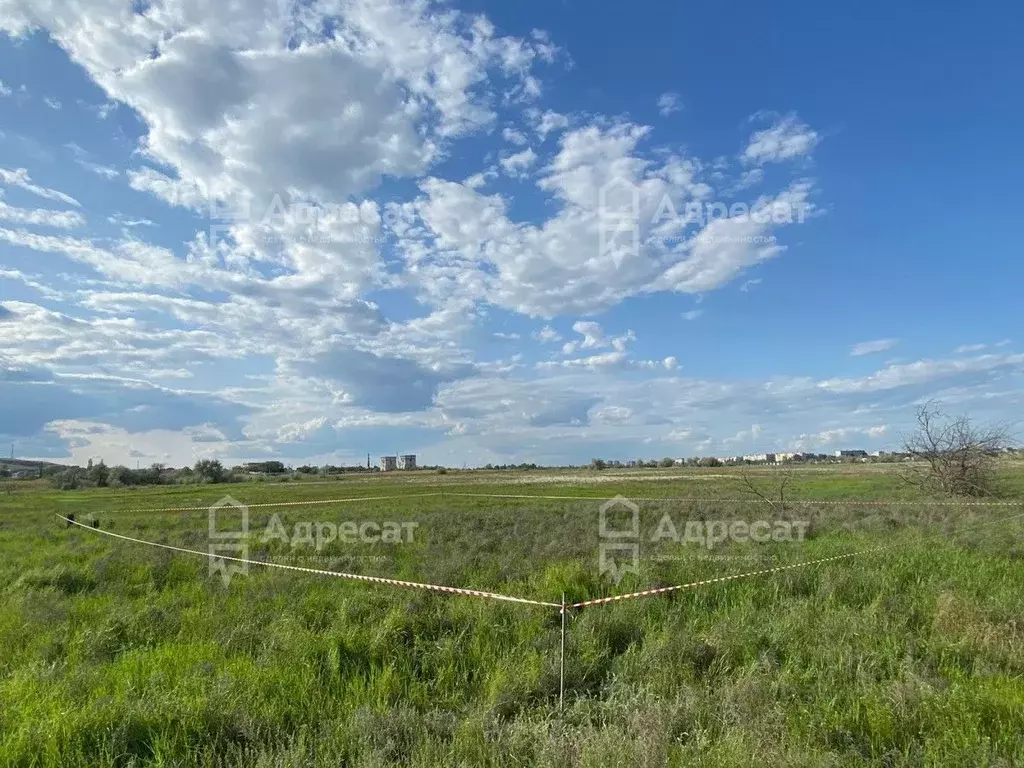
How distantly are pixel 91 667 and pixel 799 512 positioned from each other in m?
19.3

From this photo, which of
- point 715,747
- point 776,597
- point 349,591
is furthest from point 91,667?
point 776,597

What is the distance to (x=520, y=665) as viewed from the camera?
6.19 metres

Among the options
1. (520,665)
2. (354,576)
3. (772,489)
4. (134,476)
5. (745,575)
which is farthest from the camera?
(134,476)

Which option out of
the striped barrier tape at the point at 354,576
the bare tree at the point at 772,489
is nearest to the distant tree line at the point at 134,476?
the striped barrier tape at the point at 354,576

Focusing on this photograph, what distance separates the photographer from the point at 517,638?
7246 mm

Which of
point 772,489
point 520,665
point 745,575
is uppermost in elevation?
point 772,489

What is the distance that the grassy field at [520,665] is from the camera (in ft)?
15.0

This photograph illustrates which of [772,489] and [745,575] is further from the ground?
[772,489]

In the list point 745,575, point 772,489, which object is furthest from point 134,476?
point 745,575

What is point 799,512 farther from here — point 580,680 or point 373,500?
point 373,500

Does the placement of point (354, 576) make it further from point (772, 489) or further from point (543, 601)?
point (772, 489)

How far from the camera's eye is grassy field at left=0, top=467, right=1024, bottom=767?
15.0ft

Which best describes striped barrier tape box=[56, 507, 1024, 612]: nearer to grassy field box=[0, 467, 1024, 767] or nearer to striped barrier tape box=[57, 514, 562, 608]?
striped barrier tape box=[57, 514, 562, 608]

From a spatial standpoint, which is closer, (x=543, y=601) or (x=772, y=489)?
(x=543, y=601)
